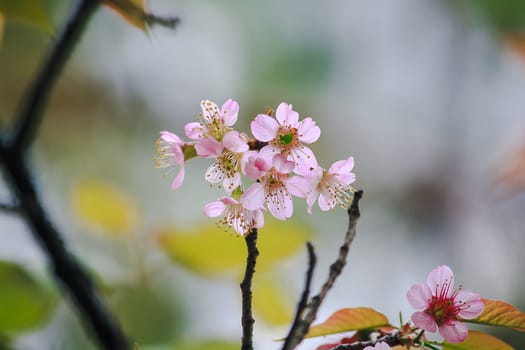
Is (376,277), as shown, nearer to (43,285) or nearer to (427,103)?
(427,103)

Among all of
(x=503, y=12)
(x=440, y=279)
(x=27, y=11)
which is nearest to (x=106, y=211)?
(x=27, y=11)

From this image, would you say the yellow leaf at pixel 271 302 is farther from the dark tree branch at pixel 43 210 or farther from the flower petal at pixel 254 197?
the dark tree branch at pixel 43 210

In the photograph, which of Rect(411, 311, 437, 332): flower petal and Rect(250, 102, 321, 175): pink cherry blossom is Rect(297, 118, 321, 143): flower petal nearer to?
Rect(250, 102, 321, 175): pink cherry blossom

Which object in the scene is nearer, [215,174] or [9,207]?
[9,207]

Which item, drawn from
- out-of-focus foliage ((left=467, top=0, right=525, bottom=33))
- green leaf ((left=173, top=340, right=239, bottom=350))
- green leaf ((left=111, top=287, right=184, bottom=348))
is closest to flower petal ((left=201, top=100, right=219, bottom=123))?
green leaf ((left=173, top=340, right=239, bottom=350))

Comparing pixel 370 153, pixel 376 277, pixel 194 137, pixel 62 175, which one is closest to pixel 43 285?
pixel 194 137

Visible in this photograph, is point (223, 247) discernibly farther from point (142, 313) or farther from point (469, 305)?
point (469, 305)
